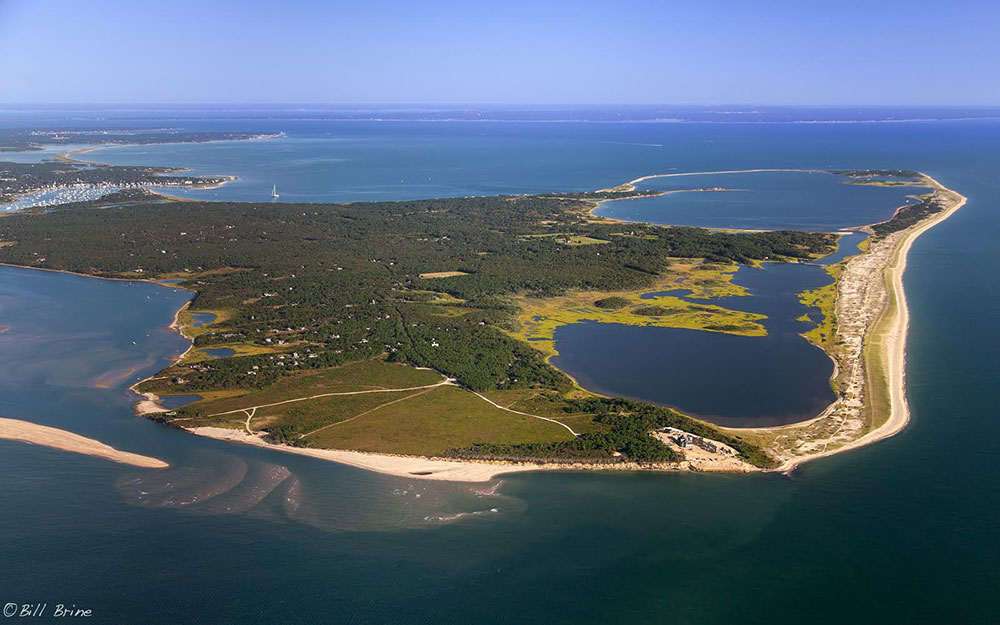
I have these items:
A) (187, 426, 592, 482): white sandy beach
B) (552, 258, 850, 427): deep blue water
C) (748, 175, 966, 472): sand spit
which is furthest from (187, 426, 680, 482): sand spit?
(552, 258, 850, 427): deep blue water

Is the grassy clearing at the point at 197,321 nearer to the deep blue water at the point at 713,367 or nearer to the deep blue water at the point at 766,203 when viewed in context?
the deep blue water at the point at 713,367

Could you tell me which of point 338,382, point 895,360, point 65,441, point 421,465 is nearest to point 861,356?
point 895,360

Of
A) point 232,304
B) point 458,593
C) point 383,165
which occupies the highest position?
point 383,165

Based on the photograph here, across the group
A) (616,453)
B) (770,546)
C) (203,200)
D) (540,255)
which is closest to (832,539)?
(770,546)

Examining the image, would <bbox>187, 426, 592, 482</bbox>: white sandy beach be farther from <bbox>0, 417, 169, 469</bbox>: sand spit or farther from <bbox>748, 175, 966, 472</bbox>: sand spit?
<bbox>748, 175, 966, 472</bbox>: sand spit

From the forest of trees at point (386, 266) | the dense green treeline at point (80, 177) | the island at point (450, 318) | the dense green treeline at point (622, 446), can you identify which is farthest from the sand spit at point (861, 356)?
the dense green treeline at point (80, 177)

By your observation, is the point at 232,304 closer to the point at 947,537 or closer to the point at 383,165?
the point at 947,537
